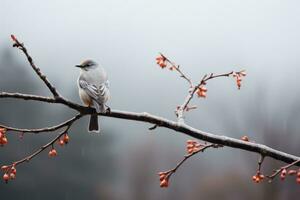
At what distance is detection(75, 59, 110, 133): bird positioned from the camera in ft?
4.98

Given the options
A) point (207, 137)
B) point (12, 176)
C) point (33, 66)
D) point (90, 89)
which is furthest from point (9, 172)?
point (90, 89)

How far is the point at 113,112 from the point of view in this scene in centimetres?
91

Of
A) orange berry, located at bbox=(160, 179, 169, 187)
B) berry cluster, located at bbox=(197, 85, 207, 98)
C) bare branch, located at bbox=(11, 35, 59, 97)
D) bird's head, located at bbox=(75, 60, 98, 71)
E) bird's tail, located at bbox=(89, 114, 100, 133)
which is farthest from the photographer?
bird's head, located at bbox=(75, 60, 98, 71)

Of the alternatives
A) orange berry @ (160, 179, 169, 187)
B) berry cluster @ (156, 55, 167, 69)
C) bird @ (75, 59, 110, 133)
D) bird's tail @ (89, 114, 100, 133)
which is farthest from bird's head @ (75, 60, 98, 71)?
orange berry @ (160, 179, 169, 187)

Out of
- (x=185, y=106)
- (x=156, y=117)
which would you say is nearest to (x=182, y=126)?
(x=156, y=117)

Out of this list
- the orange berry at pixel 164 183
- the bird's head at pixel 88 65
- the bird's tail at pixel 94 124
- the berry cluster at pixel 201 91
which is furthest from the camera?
the bird's head at pixel 88 65

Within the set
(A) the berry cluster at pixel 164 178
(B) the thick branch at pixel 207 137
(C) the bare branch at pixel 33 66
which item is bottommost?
(A) the berry cluster at pixel 164 178

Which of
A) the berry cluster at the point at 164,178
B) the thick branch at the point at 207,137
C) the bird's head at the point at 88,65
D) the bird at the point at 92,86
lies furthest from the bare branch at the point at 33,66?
the bird's head at the point at 88,65

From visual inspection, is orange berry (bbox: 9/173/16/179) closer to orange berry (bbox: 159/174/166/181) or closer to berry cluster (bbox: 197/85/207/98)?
orange berry (bbox: 159/174/166/181)

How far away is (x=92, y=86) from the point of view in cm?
170

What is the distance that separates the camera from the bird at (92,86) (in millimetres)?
1519

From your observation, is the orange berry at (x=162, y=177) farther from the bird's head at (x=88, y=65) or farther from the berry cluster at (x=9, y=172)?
the bird's head at (x=88, y=65)

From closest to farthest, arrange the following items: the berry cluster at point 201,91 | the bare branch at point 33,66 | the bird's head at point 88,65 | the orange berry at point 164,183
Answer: the bare branch at point 33,66 → the orange berry at point 164,183 → the berry cluster at point 201,91 → the bird's head at point 88,65

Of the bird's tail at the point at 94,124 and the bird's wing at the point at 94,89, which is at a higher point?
the bird's wing at the point at 94,89
